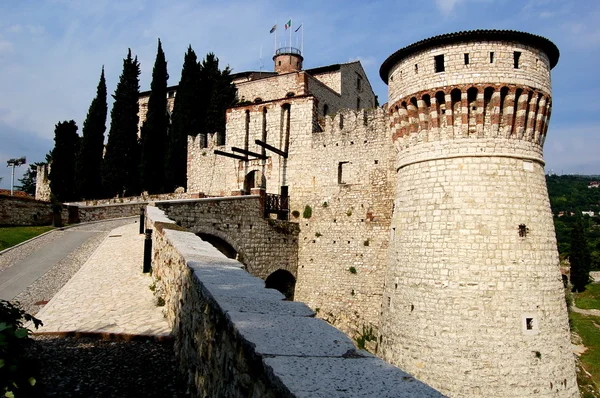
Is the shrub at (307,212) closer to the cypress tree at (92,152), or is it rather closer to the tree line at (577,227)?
the cypress tree at (92,152)

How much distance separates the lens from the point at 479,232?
12727 millimetres

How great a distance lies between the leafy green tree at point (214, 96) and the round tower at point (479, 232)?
18253 mm

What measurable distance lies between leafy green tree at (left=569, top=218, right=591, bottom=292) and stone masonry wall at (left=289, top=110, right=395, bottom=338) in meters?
41.9

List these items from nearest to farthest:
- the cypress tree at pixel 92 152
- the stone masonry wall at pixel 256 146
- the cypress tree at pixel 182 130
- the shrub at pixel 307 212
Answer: the shrub at pixel 307 212 → the stone masonry wall at pixel 256 146 → the cypress tree at pixel 182 130 → the cypress tree at pixel 92 152

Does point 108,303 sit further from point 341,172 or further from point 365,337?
point 341,172

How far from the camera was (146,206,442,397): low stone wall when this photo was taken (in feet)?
7.95

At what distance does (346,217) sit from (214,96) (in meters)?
17.2

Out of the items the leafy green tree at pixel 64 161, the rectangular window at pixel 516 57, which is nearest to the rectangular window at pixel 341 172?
the rectangular window at pixel 516 57

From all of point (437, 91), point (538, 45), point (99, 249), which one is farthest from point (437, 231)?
point (99, 249)

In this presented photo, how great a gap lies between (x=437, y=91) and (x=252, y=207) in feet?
30.0

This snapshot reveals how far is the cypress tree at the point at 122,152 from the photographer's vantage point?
36.3 meters

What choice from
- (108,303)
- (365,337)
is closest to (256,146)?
(365,337)

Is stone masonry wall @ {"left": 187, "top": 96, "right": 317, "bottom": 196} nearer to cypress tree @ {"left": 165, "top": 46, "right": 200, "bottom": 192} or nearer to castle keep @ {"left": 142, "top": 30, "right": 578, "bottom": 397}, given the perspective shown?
castle keep @ {"left": 142, "top": 30, "right": 578, "bottom": 397}

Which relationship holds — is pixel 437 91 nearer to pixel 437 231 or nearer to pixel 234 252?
pixel 437 231
